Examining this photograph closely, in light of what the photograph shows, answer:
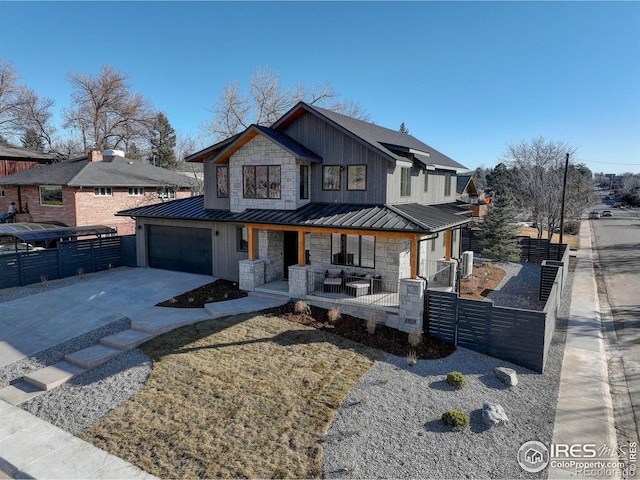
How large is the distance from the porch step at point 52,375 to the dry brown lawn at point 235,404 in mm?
1856

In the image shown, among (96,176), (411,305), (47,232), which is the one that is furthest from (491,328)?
(96,176)

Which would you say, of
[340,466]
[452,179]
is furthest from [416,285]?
[452,179]

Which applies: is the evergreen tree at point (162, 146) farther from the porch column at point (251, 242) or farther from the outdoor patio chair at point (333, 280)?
the outdoor patio chair at point (333, 280)

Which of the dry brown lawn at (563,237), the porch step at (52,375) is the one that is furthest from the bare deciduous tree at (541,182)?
the porch step at (52,375)

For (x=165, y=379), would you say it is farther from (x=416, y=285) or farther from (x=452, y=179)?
(x=452, y=179)

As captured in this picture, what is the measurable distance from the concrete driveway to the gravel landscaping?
103cm

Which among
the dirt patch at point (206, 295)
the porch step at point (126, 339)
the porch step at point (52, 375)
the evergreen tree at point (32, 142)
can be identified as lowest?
the porch step at point (52, 375)

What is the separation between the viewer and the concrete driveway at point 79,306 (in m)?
11.7

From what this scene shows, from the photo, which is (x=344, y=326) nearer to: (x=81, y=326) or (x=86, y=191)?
(x=81, y=326)

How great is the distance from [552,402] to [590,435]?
1.10 m

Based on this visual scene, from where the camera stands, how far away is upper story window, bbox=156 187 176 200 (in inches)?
1236

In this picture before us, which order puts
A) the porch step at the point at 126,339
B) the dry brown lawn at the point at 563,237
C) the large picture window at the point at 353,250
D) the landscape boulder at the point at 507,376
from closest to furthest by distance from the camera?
the landscape boulder at the point at 507,376, the porch step at the point at 126,339, the large picture window at the point at 353,250, the dry brown lawn at the point at 563,237

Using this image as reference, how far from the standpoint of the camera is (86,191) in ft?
85.3

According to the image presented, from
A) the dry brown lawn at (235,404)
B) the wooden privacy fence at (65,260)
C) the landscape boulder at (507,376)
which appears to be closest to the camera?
the dry brown lawn at (235,404)
